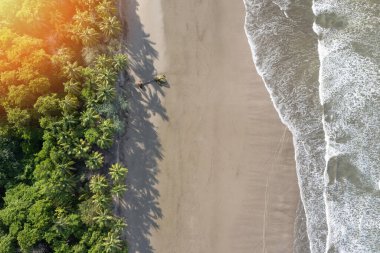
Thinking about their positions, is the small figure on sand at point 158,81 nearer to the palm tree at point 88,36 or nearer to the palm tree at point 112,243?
the palm tree at point 88,36

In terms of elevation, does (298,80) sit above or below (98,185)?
above

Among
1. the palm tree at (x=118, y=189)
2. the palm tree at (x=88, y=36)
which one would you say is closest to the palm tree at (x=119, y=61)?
the palm tree at (x=88, y=36)

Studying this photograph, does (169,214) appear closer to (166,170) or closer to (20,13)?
(166,170)

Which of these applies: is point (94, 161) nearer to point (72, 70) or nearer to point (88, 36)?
point (72, 70)

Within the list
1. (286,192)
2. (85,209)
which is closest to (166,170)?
(85,209)

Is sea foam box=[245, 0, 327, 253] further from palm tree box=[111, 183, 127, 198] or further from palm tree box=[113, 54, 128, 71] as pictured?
palm tree box=[111, 183, 127, 198]

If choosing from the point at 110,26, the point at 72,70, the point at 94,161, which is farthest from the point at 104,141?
the point at 110,26

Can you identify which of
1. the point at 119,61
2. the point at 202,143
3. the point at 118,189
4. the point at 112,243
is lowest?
the point at 112,243
